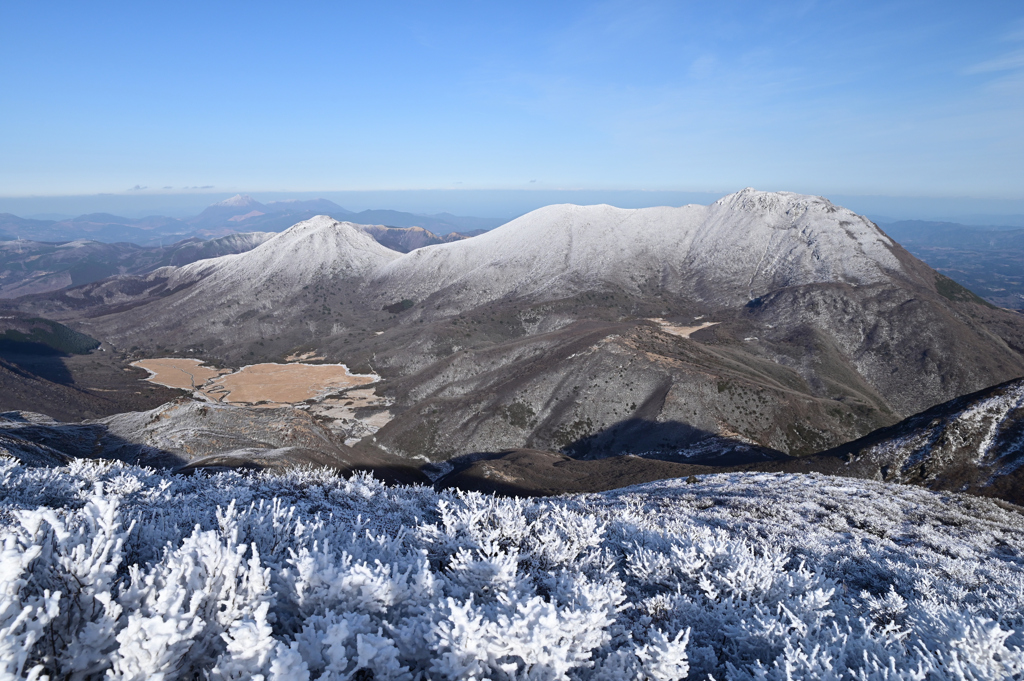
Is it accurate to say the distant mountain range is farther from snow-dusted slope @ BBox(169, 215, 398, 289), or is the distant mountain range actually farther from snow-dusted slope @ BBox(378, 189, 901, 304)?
snow-dusted slope @ BBox(169, 215, 398, 289)

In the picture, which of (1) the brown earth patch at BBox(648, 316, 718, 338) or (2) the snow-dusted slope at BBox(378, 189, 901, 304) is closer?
(1) the brown earth patch at BBox(648, 316, 718, 338)

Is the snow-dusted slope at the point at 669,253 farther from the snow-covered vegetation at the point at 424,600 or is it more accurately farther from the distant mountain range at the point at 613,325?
the snow-covered vegetation at the point at 424,600

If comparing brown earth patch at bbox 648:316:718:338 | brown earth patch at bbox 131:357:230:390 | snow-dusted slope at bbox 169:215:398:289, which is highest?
snow-dusted slope at bbox 169:215:398:289

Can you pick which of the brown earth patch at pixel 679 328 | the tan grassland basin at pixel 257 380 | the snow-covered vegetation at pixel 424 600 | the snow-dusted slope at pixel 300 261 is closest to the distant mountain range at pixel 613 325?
the brown earth patch at pixel 679 328

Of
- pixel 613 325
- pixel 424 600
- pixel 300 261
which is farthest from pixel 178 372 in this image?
pixel 424 600

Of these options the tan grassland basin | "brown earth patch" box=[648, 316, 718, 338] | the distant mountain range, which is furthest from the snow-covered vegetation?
"brown earth patch" box=[648, 316, 718, 338]

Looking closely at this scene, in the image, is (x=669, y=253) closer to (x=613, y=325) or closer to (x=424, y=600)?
(x=613, y=325)
